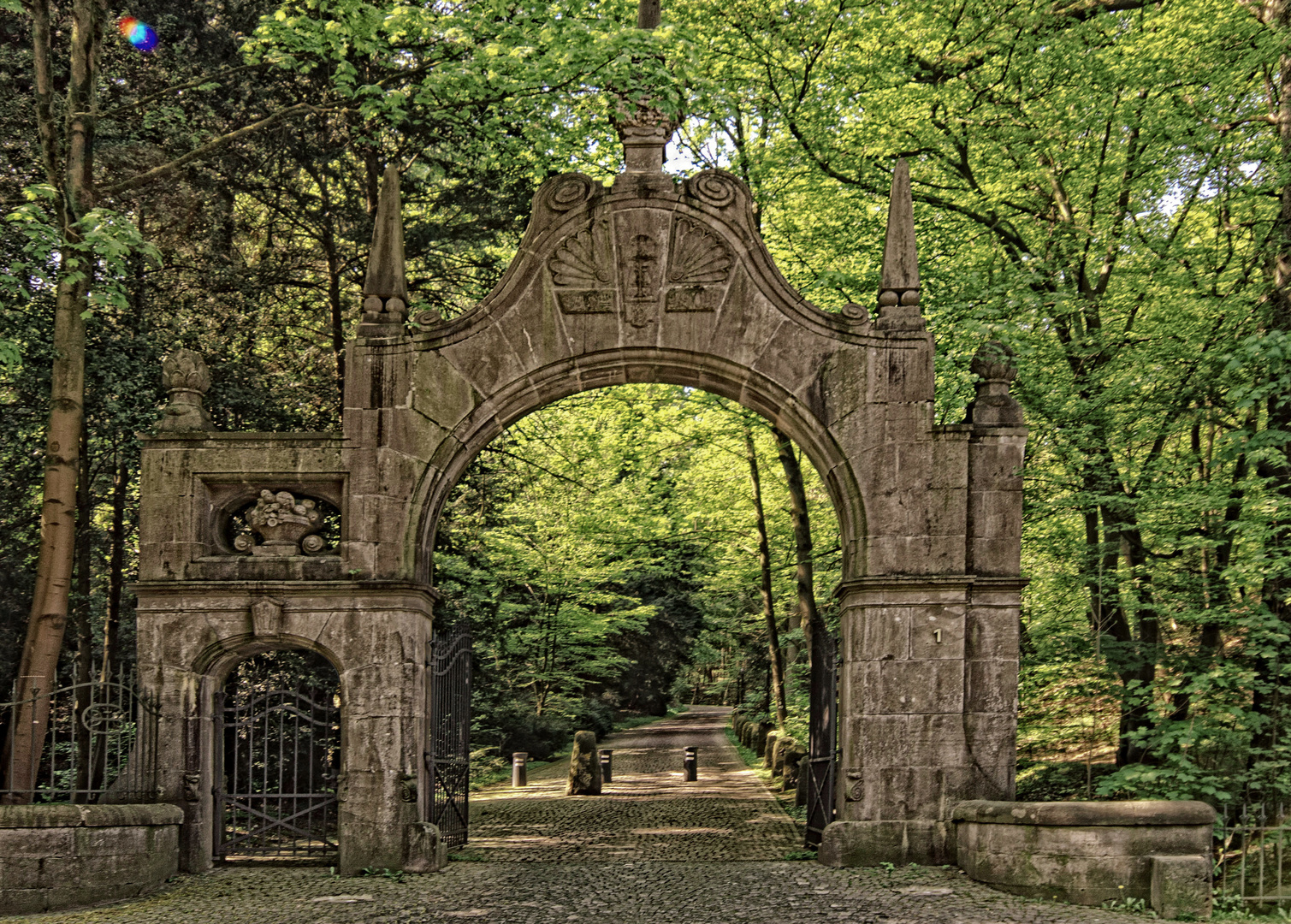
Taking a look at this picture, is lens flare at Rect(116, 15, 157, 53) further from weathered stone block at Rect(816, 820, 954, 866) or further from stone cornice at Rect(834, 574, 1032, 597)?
weathered stone block at Rect(816, 820, 954, 866)

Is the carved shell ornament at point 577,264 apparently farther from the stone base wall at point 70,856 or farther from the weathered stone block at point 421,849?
the stone base wall at point 70,856

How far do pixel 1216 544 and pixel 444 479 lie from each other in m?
6.93

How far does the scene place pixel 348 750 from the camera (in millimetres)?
9445

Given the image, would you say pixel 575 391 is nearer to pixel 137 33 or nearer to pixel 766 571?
pixel 137 33

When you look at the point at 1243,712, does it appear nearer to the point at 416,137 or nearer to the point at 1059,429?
the point at 1059,429

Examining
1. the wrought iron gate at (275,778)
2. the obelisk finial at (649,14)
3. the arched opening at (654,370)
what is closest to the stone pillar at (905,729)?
the arched opening at (654,370)

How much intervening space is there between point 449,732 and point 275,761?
425 centimetres

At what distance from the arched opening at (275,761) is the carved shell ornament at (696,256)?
505 cm

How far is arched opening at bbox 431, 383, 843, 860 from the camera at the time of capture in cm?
1462

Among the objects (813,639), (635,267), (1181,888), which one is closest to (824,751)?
(813,639)

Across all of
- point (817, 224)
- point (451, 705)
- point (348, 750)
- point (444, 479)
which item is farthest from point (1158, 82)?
point (348, 750)

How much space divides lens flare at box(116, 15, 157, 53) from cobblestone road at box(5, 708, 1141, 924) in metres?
9.43

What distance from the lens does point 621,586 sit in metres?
29.3

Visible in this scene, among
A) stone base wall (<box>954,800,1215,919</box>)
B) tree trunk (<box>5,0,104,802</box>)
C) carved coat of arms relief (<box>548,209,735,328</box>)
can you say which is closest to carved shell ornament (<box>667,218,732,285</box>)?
carved coat of arms relief (<box>548,209,735,328</box>)
